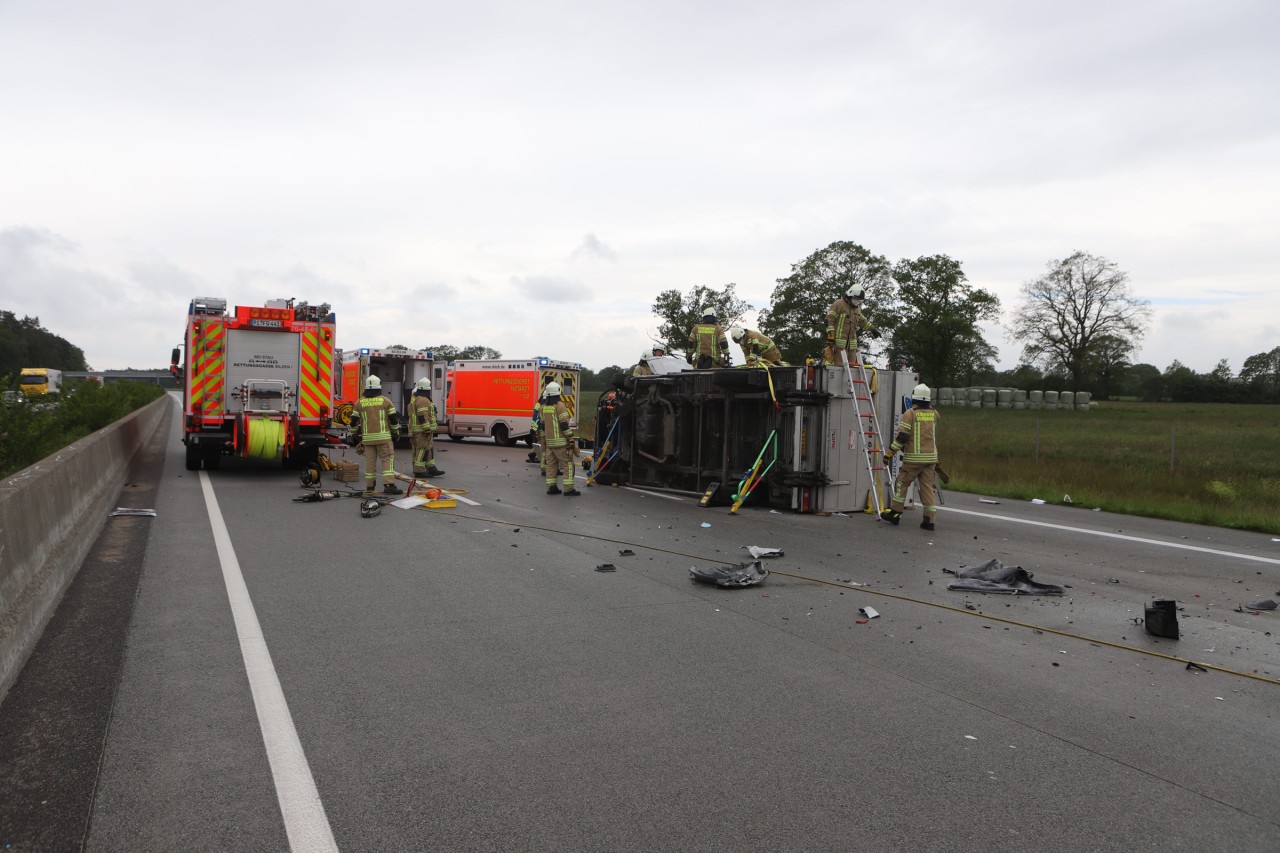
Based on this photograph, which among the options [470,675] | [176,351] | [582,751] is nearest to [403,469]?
[176,351]

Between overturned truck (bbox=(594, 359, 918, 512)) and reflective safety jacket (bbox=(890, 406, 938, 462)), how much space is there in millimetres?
1090

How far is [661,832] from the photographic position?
3.15 metres

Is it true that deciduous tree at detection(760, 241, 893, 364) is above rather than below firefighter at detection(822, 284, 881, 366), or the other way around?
above

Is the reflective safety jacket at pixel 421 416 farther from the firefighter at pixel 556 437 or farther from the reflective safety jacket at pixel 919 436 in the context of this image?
the reflective safety jacket at pixel 919 436

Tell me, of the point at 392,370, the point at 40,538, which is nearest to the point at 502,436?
the point at 392,370

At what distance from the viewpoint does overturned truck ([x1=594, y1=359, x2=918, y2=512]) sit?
39.7 ft

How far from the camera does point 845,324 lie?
12.8 m

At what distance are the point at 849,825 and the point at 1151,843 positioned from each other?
3.52 ft

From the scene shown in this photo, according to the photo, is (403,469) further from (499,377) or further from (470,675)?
(470,675)

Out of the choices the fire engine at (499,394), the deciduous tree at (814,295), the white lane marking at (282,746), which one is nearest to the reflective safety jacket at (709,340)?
the white lane marking at (282,746)

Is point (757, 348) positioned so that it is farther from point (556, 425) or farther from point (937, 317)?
point (937, 317)

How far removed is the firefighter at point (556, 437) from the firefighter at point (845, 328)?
4252 millimetres

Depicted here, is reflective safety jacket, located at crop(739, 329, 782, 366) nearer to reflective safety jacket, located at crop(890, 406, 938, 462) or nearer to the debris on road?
reflective safety jacket, located at crop(890, 406, 938, 462)

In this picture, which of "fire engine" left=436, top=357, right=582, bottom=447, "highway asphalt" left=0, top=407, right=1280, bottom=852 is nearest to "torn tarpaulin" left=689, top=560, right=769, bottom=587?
"highway asphalt" left=0, top=407, right=1280, bottom=852
